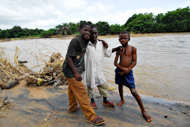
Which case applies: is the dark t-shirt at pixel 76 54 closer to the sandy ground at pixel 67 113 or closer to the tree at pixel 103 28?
the sandy ground at pixel 67 113

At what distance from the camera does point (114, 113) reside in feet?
7.91

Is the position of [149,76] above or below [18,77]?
below

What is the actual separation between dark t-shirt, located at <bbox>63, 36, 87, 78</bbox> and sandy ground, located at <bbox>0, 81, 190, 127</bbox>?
0.81 metres

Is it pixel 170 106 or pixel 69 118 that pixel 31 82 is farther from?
pixel 170 106

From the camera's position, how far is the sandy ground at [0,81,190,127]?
6.81 ft

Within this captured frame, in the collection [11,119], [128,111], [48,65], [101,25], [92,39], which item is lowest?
[128,111]

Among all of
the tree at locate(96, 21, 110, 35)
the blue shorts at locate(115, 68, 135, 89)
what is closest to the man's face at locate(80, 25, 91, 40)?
the blue shorts at locate(115, 68, 135, 89)

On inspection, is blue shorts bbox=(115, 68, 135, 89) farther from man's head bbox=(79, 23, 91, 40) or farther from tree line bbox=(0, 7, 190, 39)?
tree line bbox=(0, 7, 190, 39)

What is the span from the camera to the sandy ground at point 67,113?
6.81ft

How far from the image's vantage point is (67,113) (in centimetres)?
238

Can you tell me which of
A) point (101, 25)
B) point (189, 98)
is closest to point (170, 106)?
point (189, 98)

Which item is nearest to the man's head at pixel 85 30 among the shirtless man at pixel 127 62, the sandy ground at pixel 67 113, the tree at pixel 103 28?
the shirtless man at pixel 127 62

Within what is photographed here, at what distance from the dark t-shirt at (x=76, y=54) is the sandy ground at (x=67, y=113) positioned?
2.64 feet

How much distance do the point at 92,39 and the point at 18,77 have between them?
334 cm
